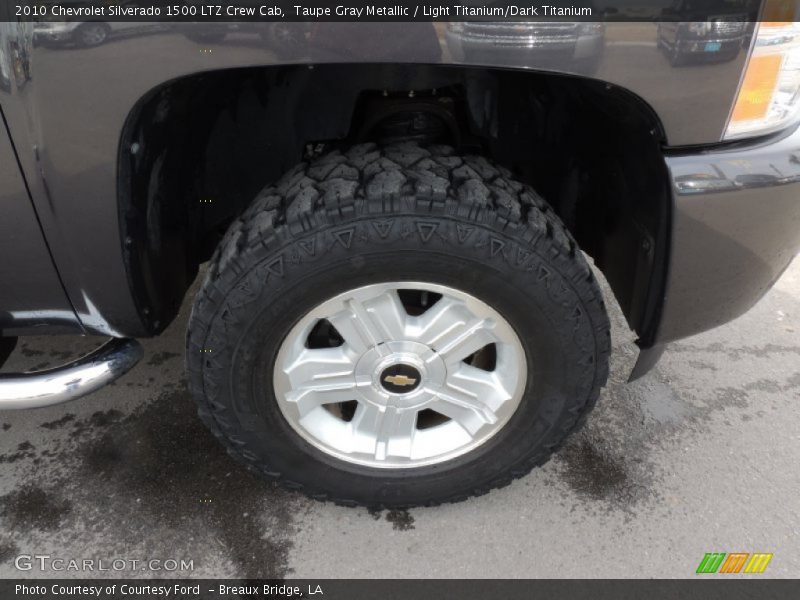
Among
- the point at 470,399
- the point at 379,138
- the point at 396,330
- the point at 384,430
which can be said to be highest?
the point at 379,138

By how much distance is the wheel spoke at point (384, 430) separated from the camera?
184 cm

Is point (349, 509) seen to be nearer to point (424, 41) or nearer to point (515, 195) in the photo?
point (515, 195)

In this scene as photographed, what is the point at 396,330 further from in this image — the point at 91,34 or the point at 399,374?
the point at 91,34

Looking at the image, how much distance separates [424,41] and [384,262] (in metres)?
0.50

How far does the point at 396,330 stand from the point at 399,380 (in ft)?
0.55

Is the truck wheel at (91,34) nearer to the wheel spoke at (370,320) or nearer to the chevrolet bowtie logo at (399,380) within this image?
the wheel spoke at (370,320)

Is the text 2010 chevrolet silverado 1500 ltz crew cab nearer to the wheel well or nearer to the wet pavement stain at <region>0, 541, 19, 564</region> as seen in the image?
the wheel well

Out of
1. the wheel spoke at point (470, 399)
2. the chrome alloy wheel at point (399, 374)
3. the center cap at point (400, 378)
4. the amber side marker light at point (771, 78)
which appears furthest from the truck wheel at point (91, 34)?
the amber side marker light at point (771, 78)

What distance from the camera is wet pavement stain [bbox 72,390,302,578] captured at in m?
1.86

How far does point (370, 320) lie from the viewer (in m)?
1.66

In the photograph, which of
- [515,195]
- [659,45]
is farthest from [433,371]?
[659,45]

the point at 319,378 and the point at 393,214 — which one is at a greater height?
the point at 393,214

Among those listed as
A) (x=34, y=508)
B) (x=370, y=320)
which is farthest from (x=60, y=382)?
(x=370, y=320)

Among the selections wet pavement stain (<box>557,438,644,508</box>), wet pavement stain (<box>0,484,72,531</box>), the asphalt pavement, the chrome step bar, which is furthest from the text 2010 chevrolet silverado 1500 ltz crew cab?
wet pavement stain (<box>0,484,72,531</box>)
